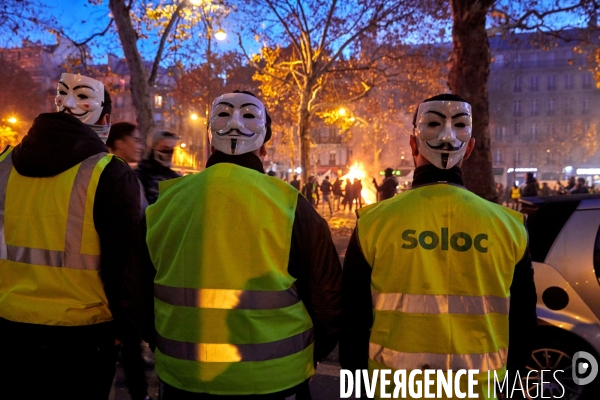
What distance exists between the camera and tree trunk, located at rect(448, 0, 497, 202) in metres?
7.24

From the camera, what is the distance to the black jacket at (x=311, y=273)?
5.83ft

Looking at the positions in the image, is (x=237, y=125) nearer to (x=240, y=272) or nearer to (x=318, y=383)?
(x=240, y=272)

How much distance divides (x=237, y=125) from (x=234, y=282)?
686 millimetres

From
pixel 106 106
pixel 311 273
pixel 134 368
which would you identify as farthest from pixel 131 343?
pixel 106 106

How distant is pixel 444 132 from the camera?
6.54ft

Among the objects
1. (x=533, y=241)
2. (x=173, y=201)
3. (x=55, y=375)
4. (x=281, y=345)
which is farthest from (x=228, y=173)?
(x=533, y=241)

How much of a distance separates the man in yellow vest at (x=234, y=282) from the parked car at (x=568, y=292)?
2377 mm

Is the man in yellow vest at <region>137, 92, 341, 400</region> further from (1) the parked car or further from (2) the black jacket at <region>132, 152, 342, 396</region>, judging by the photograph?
(1) the parked car

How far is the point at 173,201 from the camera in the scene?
1764 millimetres

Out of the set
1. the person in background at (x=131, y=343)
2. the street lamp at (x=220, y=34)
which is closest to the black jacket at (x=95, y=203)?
the person in background at (x=131, y=343)

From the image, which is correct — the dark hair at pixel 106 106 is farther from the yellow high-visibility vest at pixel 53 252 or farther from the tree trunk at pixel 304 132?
the tree trunk at pixel 304 132

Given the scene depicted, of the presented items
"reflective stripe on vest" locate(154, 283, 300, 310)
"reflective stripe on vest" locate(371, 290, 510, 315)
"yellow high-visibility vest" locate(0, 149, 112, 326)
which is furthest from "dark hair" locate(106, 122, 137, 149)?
"reflective stripe on vest" locate(371, 290, 510, 315)

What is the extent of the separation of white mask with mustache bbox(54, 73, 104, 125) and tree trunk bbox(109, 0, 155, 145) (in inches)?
355

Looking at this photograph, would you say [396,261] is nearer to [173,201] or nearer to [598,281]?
[173,201]
